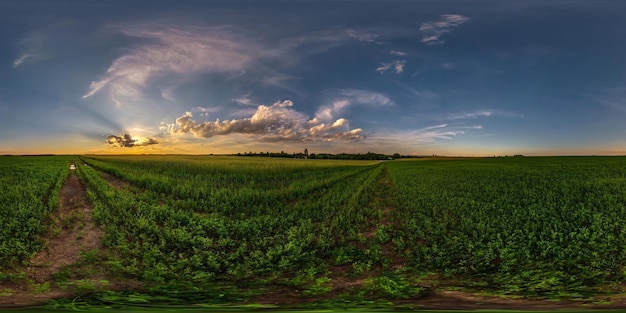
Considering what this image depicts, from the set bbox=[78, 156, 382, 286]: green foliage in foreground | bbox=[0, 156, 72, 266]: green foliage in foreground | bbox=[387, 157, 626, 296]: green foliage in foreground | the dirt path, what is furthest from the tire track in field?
bbox=[387, 157, 626, 296]: green foliage in foreground

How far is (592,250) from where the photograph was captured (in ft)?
25.6

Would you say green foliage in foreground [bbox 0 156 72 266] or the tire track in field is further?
green foliage in foreground [bbox 0 156 72 266]

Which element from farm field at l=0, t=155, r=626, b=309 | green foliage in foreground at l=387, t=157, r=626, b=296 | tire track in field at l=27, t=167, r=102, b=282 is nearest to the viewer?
farm field at l=0, t=155, r=626, b=309

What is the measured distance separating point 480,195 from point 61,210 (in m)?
16.2

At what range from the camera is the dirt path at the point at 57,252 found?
6129 mm

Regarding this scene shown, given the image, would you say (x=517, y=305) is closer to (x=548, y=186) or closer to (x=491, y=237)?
(x=491, y=237)

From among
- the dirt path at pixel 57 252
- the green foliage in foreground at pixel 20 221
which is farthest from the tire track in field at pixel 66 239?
the green foliage in foreground at pixel 20 221

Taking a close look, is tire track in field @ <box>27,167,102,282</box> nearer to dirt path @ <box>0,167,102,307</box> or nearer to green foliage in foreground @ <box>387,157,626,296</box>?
dirt path @ <box>0,167,102,307</box>

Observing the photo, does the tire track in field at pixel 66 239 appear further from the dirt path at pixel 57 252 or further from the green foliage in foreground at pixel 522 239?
the green foliage in foreground at pixel 522 239

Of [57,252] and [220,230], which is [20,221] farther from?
[220,230]

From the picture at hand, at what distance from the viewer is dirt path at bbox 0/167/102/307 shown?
241 inches

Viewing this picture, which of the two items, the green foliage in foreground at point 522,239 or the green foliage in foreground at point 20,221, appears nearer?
the green foliage in foreground at point 522,239

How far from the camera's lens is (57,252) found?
8.03m

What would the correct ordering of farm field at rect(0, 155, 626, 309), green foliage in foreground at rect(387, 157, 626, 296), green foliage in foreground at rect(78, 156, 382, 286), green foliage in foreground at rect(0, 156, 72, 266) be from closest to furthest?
1. farm field at rect(0, 155, 626, 309)
2. green foliage in foreground at rect(387, 157, 626, 296)
3. green foliage in foreground at rect(78, 156, 382, 286)
4. green foliage in foreground at rect(0, 156, 72, 266)
